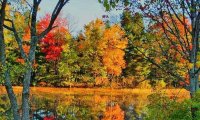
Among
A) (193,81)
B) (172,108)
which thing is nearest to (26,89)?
(172,108)

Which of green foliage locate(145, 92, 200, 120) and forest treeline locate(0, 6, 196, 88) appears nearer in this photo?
green foliage locate(145, 92, 200, 120)

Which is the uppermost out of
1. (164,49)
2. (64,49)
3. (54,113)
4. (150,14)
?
(64,49)

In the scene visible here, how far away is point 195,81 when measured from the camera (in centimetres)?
1173

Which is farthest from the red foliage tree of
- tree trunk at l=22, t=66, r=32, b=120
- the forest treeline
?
tree trunk at l=22, t=66, r=32, b=120

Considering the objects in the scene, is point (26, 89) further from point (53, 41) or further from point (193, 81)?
point (53, 41)

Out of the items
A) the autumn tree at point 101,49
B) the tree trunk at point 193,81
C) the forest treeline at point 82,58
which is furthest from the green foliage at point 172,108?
the autumn tree at point 101,49

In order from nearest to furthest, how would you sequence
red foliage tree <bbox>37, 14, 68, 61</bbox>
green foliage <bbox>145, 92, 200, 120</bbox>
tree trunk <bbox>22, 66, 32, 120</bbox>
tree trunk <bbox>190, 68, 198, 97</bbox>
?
green foliage <bbox>145, 92, 200, 120</bbox>
tree trunk <bbox>190, 68, 198, 97</bbox>
tree trunk <bbox>22, 66, 32, 120</bbox>
red foliage tree <bbox>37, 14, 68, 61</bbox>

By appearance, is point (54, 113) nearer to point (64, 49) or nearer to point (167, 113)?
point (167, 113)

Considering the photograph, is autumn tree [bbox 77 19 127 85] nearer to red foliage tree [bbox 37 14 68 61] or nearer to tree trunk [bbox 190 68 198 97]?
red foliage tree [bbox 37 14 68 61]

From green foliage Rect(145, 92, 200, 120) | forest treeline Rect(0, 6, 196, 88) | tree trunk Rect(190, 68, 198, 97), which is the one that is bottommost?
green foliage Rect(145, 92, 200, 120)

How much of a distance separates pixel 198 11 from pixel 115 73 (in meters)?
48.0

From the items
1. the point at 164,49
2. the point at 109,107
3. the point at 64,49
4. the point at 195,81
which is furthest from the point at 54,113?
the point at 64,49

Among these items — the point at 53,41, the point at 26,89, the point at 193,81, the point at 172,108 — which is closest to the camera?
the point at 172,108

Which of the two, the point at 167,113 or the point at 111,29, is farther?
the point at 111,29
